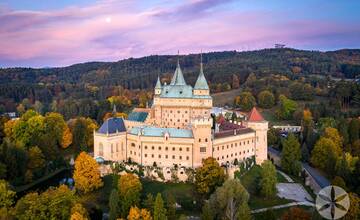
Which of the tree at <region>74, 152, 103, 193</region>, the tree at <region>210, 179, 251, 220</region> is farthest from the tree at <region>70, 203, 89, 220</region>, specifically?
the tree at <region>210, 179, 251, 220</region>

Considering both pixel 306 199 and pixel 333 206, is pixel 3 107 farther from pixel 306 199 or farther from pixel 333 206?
pixel 333 206

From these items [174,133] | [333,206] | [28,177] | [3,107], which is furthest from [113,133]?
[3,107]

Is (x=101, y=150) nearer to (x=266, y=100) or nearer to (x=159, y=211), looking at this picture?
(x=159, y=211)

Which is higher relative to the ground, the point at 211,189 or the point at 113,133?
the point at 113,133

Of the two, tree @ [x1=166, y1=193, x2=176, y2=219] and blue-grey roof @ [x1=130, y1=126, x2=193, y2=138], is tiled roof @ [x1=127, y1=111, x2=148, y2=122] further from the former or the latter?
tree @ [x1=166, y1=193, x2=176, y2=219]

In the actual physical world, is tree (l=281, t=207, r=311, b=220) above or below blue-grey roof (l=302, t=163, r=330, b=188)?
above

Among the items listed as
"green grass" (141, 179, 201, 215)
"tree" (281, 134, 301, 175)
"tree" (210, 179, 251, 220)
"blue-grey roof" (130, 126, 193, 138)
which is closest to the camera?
"tree" (210, 179, 251, 220)

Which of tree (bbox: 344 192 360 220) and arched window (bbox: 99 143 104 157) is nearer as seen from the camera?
tree (bbox: 344 192 360 220)
